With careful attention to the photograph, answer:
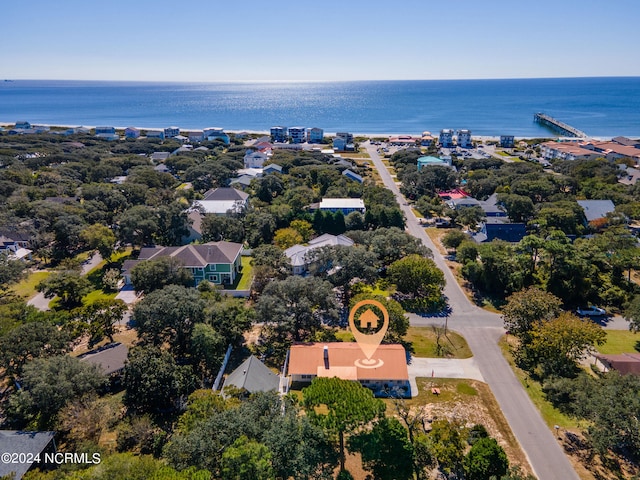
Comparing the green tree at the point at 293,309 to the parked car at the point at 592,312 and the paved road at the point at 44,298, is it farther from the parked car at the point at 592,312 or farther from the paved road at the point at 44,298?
the parked car at the point at 592,312

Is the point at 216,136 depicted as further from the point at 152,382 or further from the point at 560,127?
the point at 560,127

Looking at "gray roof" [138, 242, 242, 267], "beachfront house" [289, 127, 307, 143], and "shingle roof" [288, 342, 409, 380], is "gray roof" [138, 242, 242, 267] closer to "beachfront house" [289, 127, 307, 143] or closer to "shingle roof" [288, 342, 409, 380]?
"shingle roof" [288, 342, 409, 380]

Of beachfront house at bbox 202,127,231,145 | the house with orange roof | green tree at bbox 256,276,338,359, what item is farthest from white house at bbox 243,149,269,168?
the house with orange roof

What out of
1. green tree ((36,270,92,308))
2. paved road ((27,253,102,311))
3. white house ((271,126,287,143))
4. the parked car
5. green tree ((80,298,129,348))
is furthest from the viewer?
white house ((271,126,287,143))

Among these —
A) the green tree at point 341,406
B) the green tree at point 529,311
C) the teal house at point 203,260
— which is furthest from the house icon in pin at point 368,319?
the teal house at point 203,260

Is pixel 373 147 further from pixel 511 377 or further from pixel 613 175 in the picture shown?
pixel 511 377

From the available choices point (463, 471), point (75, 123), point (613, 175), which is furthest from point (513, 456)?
point (75, 123)
